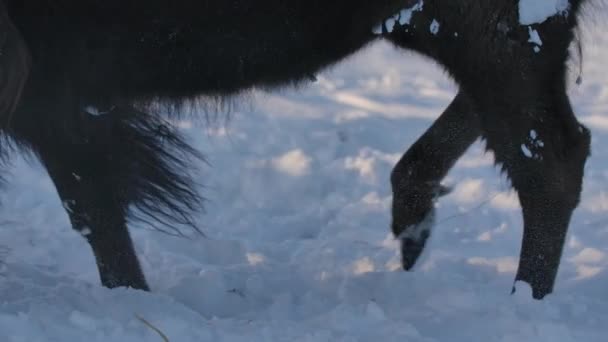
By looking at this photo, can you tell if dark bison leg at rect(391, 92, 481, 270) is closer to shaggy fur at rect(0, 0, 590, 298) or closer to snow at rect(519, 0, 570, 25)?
shaggy fur at rect(0, 0, 590, 298)

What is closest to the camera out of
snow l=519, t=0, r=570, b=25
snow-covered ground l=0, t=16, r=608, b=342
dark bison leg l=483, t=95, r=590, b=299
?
snow-covered ground l=0, t=16, r=608, b=342

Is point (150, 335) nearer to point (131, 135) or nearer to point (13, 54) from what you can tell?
point (13, 54)

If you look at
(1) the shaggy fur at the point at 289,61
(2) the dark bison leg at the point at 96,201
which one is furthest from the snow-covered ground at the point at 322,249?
(1) the shaggy fur at the point at 289,61

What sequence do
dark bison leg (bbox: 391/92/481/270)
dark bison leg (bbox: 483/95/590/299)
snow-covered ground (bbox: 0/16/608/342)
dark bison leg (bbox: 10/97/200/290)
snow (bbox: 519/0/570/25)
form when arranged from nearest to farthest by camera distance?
snow-covered ground (bbox: 0/16/608/342), snow (bbox: 519/0/570/25), dark bison leg (bbox: 483/95/590/299), dark bison leg (bbox: 10/97/200/290), dark bison leg (bbox: 391/92/481/270)

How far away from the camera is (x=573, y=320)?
2.40 metres

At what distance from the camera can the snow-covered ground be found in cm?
223

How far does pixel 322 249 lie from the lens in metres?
3.47

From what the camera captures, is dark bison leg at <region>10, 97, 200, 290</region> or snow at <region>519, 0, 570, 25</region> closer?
snow at <region>519, 0, 570, 25</region>

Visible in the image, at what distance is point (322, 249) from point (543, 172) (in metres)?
1.05

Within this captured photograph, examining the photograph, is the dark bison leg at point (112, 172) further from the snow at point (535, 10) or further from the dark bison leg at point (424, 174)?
the snow at point (535, 10)

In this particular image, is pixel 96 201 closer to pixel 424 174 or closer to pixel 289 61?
pixel 289 61

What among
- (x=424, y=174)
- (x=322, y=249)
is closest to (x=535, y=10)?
(x=424, y=174)

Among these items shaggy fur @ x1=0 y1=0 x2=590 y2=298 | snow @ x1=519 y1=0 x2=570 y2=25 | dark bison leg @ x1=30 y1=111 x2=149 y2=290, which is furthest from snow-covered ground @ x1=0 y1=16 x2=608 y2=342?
snow @ x1=519 y1=0 x2=570 y2=25

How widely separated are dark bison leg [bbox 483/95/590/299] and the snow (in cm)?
22
